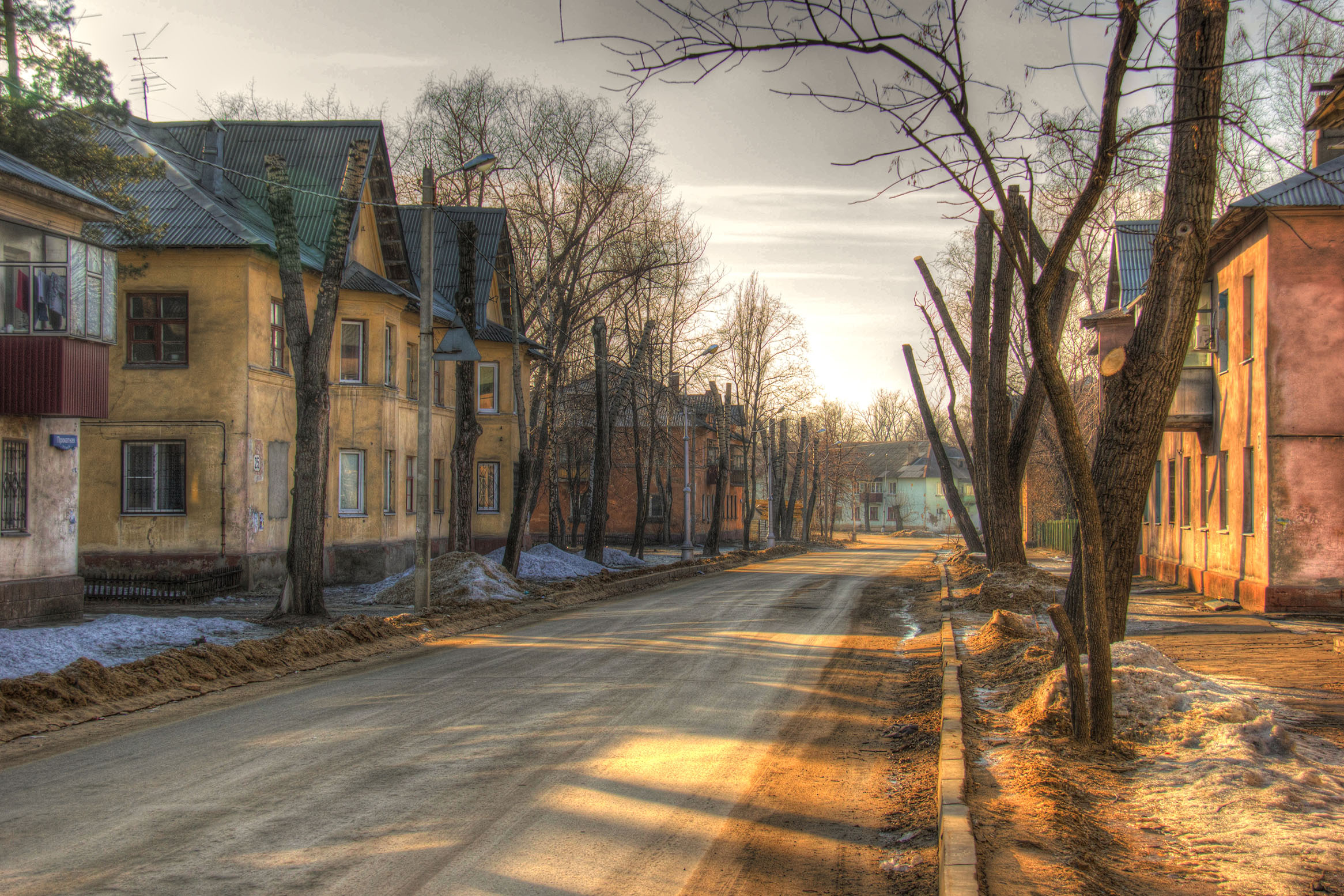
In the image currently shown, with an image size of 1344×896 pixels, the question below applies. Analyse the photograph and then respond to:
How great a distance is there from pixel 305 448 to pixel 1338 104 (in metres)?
21.5

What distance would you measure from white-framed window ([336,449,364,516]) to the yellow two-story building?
0.04 m

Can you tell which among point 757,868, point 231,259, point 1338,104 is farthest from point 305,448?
point 1338,104

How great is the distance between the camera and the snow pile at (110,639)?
1155 centimetres

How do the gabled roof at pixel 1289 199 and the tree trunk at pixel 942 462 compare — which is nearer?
the gabled roof at pixel 1289 199

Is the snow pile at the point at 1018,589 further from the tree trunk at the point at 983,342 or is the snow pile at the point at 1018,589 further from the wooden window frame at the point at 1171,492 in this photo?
the wooden window frame at the point at 1171,492

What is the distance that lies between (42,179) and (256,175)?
13.7 meters

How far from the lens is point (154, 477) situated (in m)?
22.4

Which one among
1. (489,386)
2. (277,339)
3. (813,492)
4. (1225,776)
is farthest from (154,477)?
(813,492)

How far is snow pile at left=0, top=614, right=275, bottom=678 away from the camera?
37.9 feet

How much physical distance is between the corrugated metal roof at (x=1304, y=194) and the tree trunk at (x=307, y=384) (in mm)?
15203

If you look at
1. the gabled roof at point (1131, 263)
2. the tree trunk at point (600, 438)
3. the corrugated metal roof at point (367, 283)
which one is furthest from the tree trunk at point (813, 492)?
the corrugated metal roof at point (367, 283)

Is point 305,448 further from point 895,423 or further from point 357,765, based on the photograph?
point 895,423

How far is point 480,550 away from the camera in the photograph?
33594 mm

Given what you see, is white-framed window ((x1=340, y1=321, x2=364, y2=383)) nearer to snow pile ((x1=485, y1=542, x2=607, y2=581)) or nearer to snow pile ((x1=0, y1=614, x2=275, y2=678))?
snow pile ((x1=485, y1=542, x2=607, y2=581))
